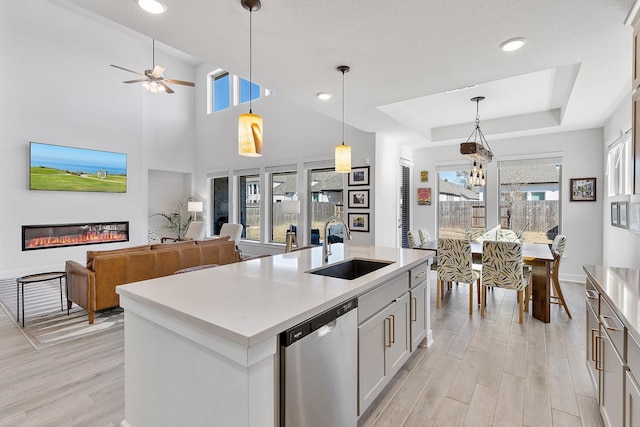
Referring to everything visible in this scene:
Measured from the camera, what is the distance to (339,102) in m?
3.87

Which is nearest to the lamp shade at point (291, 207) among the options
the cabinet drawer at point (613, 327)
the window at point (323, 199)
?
the window at point (323, 199)

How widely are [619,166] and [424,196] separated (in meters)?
3.11

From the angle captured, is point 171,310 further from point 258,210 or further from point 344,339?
point 258,210

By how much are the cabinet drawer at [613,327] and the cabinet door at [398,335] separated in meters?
1.10

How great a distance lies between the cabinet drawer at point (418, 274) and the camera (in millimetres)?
2465

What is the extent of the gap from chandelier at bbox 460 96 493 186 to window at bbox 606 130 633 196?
1.39 m

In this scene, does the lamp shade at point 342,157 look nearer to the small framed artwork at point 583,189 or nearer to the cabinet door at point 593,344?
the cabinet door at point 593,344

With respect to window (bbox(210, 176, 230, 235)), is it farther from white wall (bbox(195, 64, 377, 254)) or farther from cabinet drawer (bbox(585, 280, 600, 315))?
cabinet drawer (bbox(585, 280, 600, 315))

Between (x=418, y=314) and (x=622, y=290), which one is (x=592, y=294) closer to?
(x=622, y=290)

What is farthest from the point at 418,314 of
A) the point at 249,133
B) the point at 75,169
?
the point at 75,169

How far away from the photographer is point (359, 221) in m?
5.71

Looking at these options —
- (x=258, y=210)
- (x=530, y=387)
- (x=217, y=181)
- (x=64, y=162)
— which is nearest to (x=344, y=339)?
(x=530, y=387)

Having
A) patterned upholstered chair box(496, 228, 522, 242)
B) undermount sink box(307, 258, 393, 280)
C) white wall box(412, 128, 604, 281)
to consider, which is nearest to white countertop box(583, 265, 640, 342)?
undermount sink box(307, 258, 393, 280)

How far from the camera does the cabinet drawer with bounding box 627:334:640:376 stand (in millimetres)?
1191
